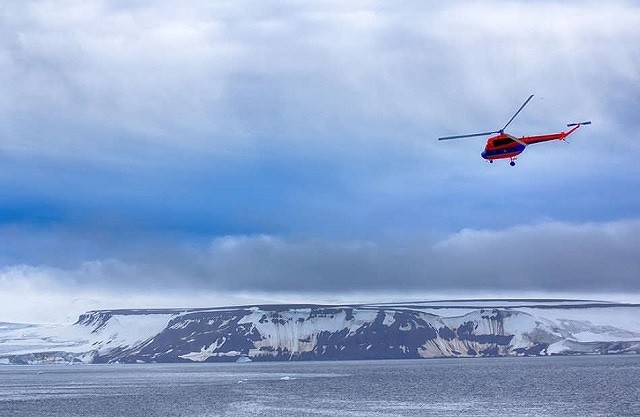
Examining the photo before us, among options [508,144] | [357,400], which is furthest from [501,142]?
[357,400]

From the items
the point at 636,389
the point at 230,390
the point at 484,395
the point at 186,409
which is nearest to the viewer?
the point at 186,409

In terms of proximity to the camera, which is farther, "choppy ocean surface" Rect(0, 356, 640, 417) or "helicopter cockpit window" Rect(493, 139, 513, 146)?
"choppy ocean surface" Rect(0, 356, 640, 417)

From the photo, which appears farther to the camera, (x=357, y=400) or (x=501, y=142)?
(x=357, y=400)

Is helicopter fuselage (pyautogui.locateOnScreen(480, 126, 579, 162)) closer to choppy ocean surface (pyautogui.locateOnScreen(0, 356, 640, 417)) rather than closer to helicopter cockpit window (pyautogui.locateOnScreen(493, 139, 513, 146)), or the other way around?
helicopter cockpit window (pyautogui.locateOnScreen(493, 139, 513, 146))

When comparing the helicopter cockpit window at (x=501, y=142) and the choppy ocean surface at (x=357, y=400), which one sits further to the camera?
the choppy ocean surface at (x=357, y=400)

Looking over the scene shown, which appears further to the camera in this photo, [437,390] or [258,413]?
[437,390]

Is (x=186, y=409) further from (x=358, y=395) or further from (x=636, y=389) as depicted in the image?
(x=636, y=389)

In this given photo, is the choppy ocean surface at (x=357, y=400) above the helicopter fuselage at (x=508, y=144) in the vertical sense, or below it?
below

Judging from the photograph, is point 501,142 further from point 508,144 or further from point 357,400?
point 357,400

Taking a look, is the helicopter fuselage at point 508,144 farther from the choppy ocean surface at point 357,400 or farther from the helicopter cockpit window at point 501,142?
the choppy ocean surface at point 357,400

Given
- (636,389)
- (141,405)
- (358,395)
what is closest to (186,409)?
(141,405)

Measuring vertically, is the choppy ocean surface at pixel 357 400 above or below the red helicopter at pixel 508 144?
below
